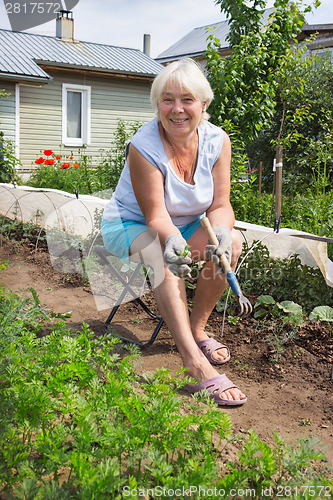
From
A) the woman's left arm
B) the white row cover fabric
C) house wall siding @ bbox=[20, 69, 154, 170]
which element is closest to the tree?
the white row cover fabric

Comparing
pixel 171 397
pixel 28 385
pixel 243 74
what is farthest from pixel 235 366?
pixel 243 74

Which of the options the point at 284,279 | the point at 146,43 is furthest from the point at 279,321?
the point at 146,43

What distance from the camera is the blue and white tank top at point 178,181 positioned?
251 centimetres

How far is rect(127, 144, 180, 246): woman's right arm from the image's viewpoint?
93.7 inches

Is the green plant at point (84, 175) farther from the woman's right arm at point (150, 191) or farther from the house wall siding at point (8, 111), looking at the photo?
the woman's right arm at point (150, 191)

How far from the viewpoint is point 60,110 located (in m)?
11.9

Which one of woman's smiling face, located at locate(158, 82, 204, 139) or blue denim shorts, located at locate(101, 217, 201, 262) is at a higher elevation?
woman's smiling face, located at locate(158, 82, 204, 139)

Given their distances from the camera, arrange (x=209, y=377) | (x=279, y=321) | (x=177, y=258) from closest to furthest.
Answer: (x=177, y=258), (x=209, y=377), (x=279, y=321)

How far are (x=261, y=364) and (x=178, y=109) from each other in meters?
1.40

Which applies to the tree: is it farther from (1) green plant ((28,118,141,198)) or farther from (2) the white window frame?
(2) the white window frame

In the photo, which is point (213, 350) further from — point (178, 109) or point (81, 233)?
point (81, 233)

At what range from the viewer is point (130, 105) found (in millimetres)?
12844

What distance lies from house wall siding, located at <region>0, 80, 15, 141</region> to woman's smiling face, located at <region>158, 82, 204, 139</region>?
29.4 ft

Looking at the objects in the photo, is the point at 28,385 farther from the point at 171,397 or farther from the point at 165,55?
the point at 165,55
